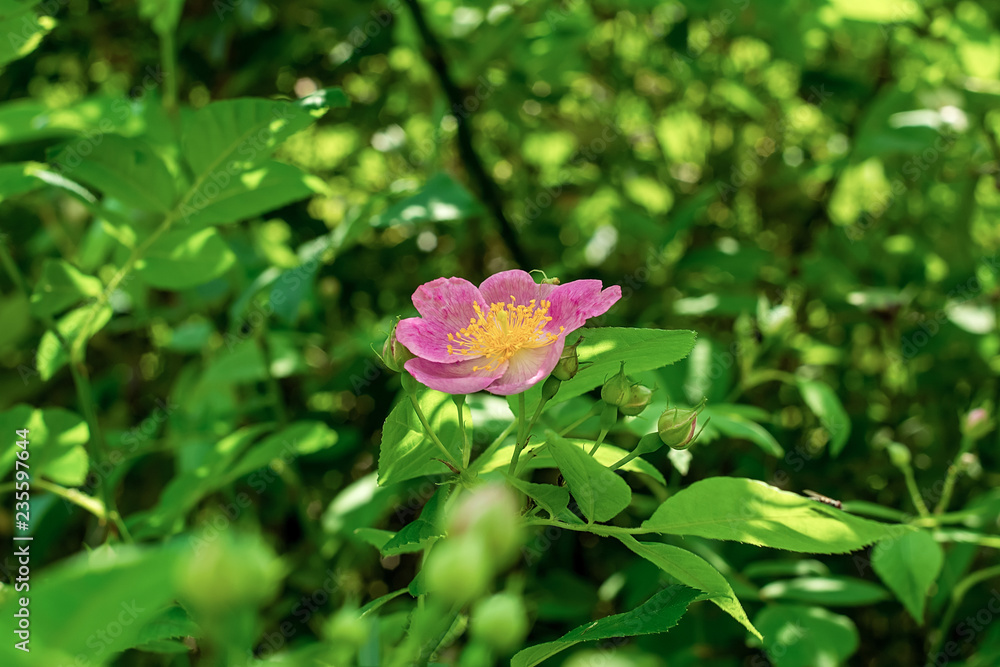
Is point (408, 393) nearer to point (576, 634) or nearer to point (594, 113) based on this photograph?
point (576, 634)

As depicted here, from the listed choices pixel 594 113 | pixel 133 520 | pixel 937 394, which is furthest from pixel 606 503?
pixel 594 113

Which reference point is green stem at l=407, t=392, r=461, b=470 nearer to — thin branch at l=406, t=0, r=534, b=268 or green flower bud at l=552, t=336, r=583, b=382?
green flower bud at l=552, t=336, r=583, b=382

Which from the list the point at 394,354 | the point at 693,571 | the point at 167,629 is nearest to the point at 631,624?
the point at 693,571

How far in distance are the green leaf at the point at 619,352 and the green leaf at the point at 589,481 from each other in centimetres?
10

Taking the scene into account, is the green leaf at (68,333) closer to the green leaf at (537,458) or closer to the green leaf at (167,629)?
the green leaf at (167,629)

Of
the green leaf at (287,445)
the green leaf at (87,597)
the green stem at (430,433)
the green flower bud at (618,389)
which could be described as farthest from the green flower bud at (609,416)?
the green leaf at (287,445)

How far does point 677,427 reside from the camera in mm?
584

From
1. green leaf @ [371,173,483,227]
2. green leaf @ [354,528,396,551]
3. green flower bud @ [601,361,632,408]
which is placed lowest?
green leaf @ [354,528,396,551]

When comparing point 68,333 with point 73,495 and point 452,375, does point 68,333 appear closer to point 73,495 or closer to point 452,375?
point 73,495

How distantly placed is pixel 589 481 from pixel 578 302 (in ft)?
0.59

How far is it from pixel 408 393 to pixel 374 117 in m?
1.24

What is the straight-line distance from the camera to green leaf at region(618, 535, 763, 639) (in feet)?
1.89

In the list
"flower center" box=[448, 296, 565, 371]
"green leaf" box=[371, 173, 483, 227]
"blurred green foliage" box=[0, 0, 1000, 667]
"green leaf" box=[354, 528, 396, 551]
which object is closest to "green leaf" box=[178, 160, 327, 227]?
"blurred green foliage" box=[0, 0, 1000, 667]

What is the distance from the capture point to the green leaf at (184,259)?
3.14 ft
